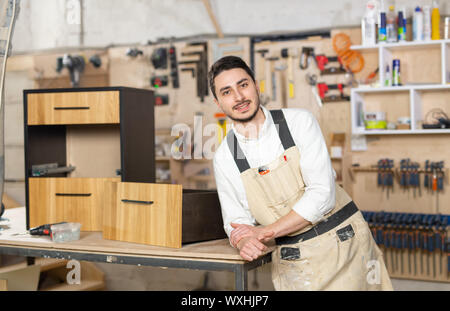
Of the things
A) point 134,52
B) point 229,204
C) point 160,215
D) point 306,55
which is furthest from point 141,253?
point 134,52

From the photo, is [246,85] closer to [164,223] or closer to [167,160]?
[164,223]

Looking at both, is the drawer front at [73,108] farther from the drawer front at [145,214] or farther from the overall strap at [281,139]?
the overall strap at [281,139]

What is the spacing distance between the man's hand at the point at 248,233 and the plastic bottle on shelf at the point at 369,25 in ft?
7.72

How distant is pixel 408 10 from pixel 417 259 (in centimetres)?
197

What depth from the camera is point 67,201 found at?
2.72 meters

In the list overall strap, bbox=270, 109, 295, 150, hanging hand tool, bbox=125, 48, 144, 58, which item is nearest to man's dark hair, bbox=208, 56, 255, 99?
overall strap, bbox=270, 109, 295, 150

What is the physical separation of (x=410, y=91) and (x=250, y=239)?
2.38 meters

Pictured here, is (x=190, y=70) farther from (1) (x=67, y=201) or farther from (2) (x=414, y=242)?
A: (2) (x=414, y=242)

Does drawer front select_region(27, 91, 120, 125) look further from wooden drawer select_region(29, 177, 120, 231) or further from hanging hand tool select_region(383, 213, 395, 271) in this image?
hanging hand tool select_region(383, 213, 395, 271)

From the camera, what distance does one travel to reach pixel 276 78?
14.4ft

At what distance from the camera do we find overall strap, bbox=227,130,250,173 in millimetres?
2170

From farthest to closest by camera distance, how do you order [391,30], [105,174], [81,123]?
[391,30] < [105,174] < [81,123]

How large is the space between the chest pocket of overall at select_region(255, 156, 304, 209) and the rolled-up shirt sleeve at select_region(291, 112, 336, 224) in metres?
0.04
